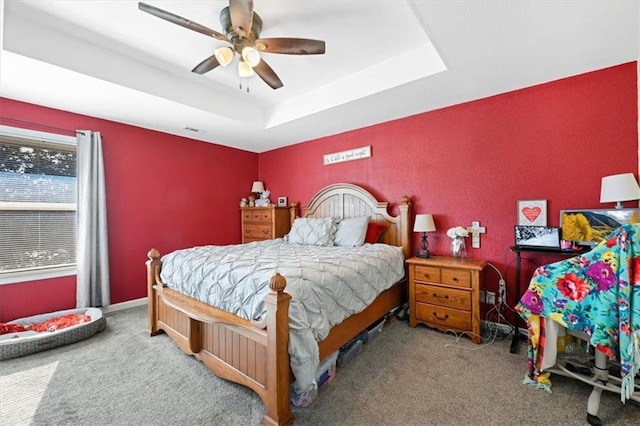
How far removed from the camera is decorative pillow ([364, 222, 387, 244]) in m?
3.38

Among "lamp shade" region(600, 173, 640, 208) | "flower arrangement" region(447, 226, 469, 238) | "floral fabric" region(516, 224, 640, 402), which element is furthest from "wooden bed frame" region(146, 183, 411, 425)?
"lamp shade" region(600, 173, 640, 208)

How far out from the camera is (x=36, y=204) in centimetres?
301

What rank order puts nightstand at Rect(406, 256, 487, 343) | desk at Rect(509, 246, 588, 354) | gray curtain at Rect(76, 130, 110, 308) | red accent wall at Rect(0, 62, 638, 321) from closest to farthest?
desk at Rect(509, 246, 588, 354) → red accent wall at Rect(0, 62, 638, 321) → nightstand at Rect(406, 256, 487, 343) → gray curtain at Rect(76, 130, 110, 308)

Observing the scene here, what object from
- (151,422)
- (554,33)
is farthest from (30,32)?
(554,33)

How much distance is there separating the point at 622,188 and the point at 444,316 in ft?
5.60

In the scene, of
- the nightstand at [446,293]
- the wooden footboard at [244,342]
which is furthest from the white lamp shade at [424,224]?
the wooden footboard at [244,342]

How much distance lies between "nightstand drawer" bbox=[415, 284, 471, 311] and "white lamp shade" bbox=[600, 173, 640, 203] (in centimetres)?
129

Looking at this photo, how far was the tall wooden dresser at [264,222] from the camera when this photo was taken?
4387 mm

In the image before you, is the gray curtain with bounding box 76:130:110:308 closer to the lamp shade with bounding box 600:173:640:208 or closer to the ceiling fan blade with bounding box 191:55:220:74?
the ceiling fan blade with bounding box 191:55:220:74

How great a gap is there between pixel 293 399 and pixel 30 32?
3267 mm

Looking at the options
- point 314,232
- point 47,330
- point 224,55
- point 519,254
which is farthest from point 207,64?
point 519,254

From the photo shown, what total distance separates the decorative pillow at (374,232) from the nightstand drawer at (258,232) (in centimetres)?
170

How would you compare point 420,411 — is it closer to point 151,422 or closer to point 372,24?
point 151,422

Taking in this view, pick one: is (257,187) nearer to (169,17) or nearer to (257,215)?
(257,215)
